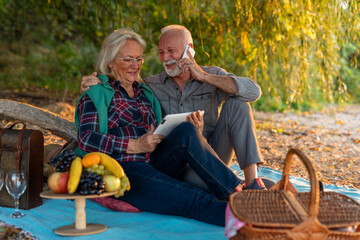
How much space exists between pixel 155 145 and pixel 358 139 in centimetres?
553

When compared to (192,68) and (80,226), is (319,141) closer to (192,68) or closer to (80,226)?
(192,68)

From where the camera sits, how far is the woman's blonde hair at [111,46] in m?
3.55

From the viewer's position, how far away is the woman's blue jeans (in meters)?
3.07

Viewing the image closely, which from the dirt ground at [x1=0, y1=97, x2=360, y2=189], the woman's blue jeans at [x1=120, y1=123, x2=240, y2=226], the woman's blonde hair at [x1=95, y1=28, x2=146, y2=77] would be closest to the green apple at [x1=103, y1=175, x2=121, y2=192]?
the woman's blue jeans at [x1=120, y1=123, x2=240, y2=226]

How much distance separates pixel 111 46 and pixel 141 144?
82 centimetres

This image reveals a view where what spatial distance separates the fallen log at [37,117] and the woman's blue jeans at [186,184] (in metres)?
0.90

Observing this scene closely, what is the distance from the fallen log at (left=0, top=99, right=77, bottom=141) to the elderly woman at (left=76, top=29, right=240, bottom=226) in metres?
0.49

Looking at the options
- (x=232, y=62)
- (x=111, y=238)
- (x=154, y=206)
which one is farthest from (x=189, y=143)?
(x=232, y=62)

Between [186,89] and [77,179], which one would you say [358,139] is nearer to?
[186,89]

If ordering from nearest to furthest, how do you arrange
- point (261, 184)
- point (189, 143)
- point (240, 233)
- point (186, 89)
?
point (240, 233)
point (189, 143)
point (261, 184)
point (186, 89)

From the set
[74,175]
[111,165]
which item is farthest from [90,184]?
[111,165]

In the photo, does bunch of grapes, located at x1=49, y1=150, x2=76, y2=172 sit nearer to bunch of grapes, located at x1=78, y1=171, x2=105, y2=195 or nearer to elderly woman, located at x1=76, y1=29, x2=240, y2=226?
bunch of grapes, located at x1=78, y1=171, x2=105, y2=195

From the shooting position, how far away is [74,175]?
2641 millimetres

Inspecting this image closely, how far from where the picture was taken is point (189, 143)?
3.10m
